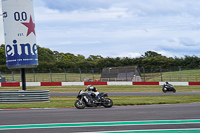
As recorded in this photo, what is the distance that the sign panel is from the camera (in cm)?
2034

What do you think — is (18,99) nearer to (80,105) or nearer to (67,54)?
(80,105)

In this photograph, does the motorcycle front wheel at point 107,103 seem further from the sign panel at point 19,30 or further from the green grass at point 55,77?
the green grass at point 55,77

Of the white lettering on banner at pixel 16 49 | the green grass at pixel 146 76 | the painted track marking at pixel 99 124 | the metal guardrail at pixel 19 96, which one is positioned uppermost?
the white lettering on banner at pixel 16 49

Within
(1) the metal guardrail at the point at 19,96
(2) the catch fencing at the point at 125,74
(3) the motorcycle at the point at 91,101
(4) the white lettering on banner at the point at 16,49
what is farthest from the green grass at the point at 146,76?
(3) the motorcycle at the point at 91,101

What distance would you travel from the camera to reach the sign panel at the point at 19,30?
20.3 m

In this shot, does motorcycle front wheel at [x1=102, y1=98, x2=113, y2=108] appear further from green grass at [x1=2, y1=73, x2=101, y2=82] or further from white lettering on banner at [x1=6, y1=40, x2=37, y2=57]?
green grass at [x1=2, y1=73, x2=101, y2=82]

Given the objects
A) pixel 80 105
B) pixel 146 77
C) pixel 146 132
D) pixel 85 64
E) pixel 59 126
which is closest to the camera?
pixel 146 132

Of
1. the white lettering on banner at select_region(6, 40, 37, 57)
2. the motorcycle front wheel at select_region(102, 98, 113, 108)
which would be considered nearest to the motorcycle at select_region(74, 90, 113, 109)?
the motorcycle front wheel at select_region(102, 98, 113, 108)

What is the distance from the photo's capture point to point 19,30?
20391 mm

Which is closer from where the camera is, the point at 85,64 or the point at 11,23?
the point at 11,23

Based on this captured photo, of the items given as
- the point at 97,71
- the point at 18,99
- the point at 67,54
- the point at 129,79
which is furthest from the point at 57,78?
the point at 67,54

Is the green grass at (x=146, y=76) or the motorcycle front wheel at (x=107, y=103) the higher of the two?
the green grass at (x=146, y=76)

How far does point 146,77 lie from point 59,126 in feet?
124

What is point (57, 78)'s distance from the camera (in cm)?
4834
